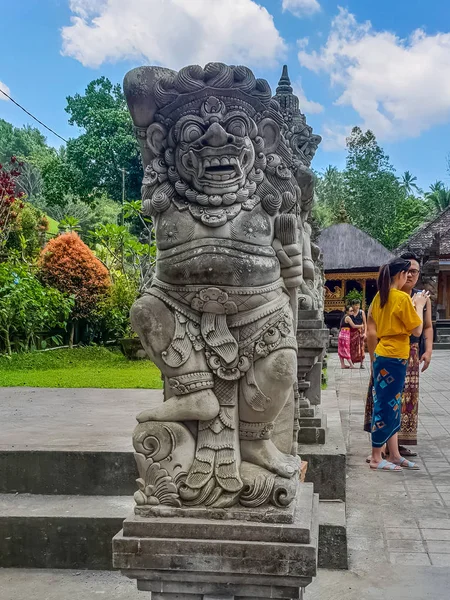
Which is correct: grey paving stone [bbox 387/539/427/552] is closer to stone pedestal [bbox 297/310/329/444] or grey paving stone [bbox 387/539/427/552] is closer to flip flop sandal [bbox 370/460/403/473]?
stone pedestal [bbox 297/310/329/444]

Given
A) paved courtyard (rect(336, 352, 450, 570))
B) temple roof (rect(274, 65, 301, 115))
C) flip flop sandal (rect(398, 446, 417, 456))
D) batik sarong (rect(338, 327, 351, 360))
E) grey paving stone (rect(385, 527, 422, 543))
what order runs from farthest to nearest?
batik sarong (rect(338, 327, 351, 360))
flip flop sandal (rect(398, 446, 417, 456))
temple roof (rect(274, 65, 301, 115))
grey paving stone (rect(385, 527, 422, 543))
paved courtyard (rect(336, 352, 450, 570))

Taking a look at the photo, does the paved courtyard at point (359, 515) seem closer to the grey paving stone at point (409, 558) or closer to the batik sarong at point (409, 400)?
the grey paving stone at point (409, 558)

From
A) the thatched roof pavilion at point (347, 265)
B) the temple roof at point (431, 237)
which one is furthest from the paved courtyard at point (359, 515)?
the temple roof at point (431, 237)

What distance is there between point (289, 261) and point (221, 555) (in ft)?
3.64

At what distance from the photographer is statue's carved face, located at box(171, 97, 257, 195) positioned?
7.50ft

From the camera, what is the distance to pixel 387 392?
4863 millimetres

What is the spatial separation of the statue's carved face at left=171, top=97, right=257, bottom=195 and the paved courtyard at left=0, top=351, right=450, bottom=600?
1.97 meters

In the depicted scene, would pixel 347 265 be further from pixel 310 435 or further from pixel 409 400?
pixel 310 435

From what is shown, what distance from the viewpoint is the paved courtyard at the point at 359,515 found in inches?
121

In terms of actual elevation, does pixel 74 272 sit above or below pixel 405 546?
above

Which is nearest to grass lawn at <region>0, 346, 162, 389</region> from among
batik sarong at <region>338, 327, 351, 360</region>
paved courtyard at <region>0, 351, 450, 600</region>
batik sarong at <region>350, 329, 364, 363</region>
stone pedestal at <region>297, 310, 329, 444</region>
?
paved courtyard at <region>0, 351, 450, 600</region>

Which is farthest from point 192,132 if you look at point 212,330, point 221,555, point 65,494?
point 65,494

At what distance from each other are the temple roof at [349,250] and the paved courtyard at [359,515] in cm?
1674

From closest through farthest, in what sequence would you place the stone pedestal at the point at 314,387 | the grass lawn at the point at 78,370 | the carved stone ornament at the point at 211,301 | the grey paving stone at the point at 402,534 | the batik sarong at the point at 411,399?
the carved stone ornament at the point at 211,301 < the grey paving stone at the point at 402,534 < the stone pedestal at the point at 314,387 < the batik sarong at the point at 411,399 < the grass lawn at the point at 78,370
